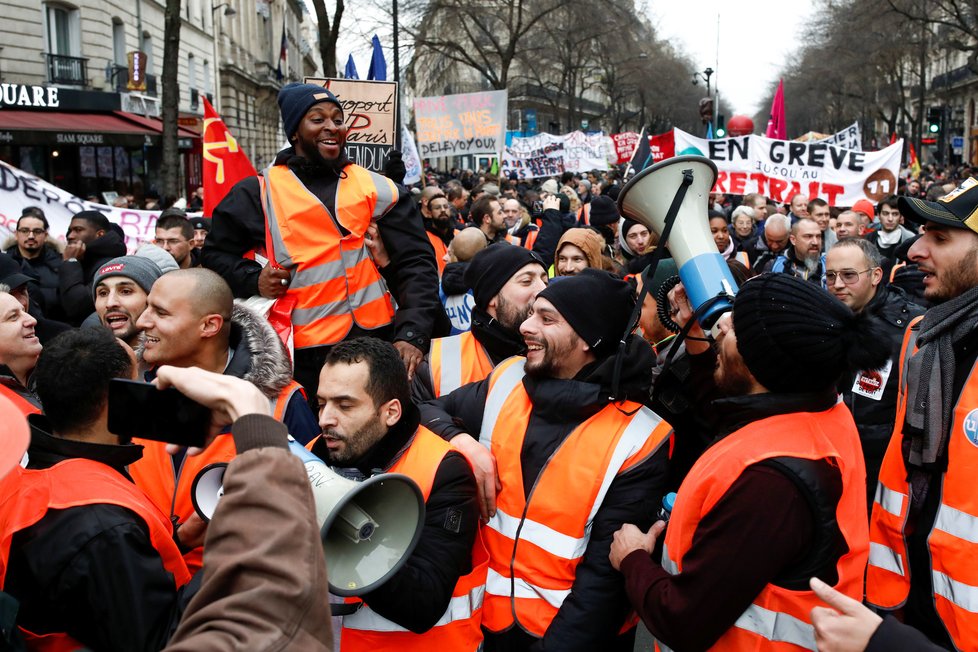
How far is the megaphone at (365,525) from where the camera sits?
2031 millimetres

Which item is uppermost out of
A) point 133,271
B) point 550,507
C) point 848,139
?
point 848,139

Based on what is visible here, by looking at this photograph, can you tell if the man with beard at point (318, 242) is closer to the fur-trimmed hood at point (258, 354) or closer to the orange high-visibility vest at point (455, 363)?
the orange high-visibility vest at point (455, 363)

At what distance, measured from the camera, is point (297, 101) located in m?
3.73

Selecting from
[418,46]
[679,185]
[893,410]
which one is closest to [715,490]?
[679,185]

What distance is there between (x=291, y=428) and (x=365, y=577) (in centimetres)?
110

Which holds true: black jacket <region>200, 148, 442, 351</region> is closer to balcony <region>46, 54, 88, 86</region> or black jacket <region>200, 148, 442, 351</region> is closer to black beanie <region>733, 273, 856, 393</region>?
black beanie <region>733, 273, 856, 393</region>

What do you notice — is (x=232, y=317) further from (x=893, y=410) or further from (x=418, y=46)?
(x=418, y=46)

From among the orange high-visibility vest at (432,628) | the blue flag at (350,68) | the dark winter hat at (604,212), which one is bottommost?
the orange high-visibility vest at (432,628)

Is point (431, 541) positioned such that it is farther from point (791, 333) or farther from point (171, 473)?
point (791, 333)

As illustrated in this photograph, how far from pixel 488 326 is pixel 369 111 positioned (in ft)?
16.3

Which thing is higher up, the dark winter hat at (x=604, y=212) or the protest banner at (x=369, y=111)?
the protest banner at (x=369, y=111)

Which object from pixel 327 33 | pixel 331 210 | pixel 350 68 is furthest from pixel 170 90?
pixel 331 210

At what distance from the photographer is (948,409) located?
2.61 meters

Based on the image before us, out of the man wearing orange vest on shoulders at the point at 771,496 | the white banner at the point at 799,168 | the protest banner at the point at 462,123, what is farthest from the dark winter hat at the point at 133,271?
the protest banner at the point at 462,123
